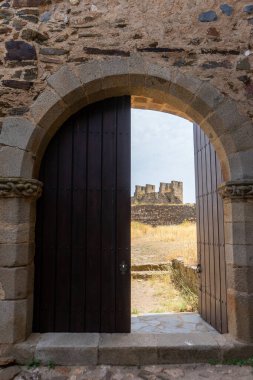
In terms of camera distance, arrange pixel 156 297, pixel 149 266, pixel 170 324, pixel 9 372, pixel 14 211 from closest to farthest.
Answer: pixel 9 372 → pixel 14 211 → pixel 170 324 → pixel 156 297 → pixel 149 266

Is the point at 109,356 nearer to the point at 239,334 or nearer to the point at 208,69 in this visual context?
the point at 239,334

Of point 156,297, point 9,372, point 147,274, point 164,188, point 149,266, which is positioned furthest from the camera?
point 164,188

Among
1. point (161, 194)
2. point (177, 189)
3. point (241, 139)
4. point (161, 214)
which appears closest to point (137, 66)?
point (241, 139)

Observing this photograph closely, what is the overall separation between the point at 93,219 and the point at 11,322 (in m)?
1.17

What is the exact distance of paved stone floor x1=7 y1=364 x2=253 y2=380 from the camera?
2.40 m

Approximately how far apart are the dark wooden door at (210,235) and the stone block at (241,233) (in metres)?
0.29

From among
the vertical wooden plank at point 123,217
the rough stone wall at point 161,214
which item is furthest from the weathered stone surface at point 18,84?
the rough stone wall at point 161,214

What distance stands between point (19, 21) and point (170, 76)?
1604 millimetres

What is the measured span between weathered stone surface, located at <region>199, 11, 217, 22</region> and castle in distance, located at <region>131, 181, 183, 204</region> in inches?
543

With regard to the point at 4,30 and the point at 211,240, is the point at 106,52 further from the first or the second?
the point at 211,240

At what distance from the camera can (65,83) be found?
2.88m

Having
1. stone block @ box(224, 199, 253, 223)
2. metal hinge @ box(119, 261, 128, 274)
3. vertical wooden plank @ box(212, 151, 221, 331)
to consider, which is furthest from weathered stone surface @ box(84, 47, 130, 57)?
metal hinge @ box(119, 261, 128, 274)

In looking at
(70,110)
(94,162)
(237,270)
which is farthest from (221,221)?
(70,110)

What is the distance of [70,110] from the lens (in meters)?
3.03
